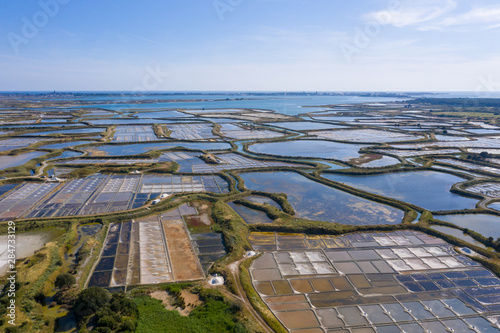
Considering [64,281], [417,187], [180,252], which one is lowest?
[180,252]

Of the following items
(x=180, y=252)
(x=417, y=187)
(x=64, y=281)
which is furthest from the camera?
(x=417, y=187)

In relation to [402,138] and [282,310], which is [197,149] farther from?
[402,138]

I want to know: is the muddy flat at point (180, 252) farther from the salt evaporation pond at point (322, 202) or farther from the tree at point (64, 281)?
the salt evaporation pond at point (322, 202)

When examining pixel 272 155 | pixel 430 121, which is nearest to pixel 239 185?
pixel 272 155

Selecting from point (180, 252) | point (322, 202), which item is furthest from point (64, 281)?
point (322, 202)

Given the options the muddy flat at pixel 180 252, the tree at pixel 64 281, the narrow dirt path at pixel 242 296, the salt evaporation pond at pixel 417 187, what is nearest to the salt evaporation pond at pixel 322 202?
the salt evaporation pond at pixel 417 187

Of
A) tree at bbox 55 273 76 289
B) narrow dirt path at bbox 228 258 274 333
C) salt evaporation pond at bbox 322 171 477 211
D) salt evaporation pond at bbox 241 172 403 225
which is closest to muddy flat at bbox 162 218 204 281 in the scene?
narrow dirt path at bbox 228 258 274 333

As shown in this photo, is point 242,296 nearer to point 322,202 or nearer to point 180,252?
point 180,252

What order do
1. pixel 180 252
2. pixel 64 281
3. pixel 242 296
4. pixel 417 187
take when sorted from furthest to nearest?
1. pixel 417 187
2. pixel 180 252
3. pixel 64 281
4. pixel 242 296

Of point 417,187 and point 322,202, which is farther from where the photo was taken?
point 417,187
